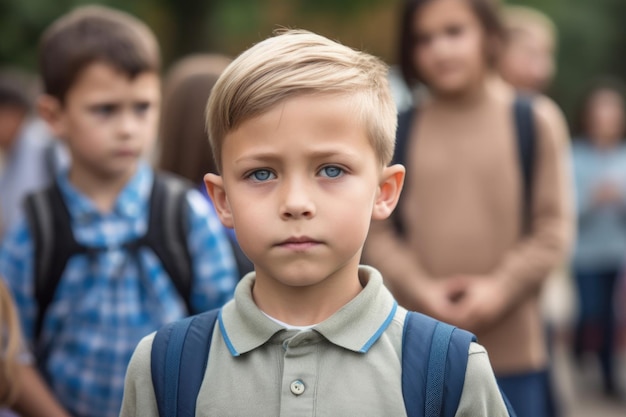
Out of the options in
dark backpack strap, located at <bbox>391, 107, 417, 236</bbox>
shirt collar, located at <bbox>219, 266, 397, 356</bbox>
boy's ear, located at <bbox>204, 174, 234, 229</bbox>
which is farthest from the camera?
dark backpack strap, located at <bbox>391, 107, 417, 236</bbox>

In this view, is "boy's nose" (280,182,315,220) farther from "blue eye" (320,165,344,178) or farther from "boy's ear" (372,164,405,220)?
"boy's ear" (372,164,405,220)

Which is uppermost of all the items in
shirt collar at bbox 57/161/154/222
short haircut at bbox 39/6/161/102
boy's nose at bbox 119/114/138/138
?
short haircut at bbox 39/6/161/102

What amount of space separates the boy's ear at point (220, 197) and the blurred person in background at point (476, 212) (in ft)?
6.69

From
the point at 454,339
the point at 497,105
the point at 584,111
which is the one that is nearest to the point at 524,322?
the point at 497,105

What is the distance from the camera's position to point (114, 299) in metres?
3.70

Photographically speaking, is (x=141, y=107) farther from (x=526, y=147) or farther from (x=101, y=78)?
(x=526, y=147)

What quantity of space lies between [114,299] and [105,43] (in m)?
0.90

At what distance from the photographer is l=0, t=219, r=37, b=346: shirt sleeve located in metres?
3.67

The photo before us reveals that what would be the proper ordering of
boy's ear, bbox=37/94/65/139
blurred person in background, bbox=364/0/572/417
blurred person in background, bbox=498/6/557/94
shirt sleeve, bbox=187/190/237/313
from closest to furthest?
shirt sleeve, bbox=187/190/237/313
boy's ear, bbox=37/94/65/139
blurred person in background, bbox=364/0/572/417
blurred person in background, bbox=498/6/557/94

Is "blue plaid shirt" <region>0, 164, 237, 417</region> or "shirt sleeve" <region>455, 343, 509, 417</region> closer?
"shirt sleeve" <region>455, 343, 509, 417</region>

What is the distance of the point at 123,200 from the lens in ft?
12.5

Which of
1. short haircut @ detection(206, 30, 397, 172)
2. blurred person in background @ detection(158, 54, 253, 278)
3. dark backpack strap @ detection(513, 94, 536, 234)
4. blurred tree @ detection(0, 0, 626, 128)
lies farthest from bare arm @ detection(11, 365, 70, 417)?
blurred tree @ detection(0, 0, 626, 128)

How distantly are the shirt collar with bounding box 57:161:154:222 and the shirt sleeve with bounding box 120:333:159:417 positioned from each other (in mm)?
1279

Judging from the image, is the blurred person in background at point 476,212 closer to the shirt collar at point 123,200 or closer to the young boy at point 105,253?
the young boy at point 105,253
